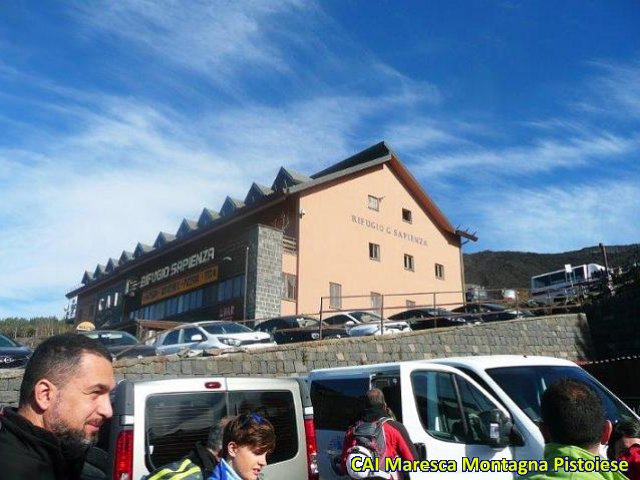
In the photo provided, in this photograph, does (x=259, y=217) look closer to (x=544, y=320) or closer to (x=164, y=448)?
(x=544, y=320)

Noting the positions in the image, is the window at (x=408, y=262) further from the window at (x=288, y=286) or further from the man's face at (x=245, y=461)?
the man's face at (x=245, y=461)

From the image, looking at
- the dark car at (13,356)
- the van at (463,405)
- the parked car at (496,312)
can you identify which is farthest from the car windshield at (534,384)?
the parked car at (496,312)

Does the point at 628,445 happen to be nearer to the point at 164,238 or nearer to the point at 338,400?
the point at 338,400

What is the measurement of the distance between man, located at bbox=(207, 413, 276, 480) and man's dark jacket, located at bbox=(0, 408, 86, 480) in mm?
1396

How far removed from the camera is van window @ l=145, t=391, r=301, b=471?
454 centimetres

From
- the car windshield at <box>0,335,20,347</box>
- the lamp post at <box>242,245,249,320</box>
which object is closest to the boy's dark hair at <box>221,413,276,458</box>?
the car windshield at <box>0,335,20,347</box>

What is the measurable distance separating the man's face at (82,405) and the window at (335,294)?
2941cm

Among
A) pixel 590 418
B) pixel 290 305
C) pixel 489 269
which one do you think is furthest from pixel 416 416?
pixel 489 269

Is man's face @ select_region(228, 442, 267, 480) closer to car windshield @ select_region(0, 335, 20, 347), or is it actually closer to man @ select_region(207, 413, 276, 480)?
man @ select_region(207, 413, 276, 480)

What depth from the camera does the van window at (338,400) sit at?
6.71 meters

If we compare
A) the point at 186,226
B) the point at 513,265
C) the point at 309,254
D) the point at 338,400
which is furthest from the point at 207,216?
the point at 513,265

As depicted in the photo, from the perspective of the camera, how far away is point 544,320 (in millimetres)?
21578

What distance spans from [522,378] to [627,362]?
7339 mm

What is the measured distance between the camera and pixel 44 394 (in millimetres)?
2010
